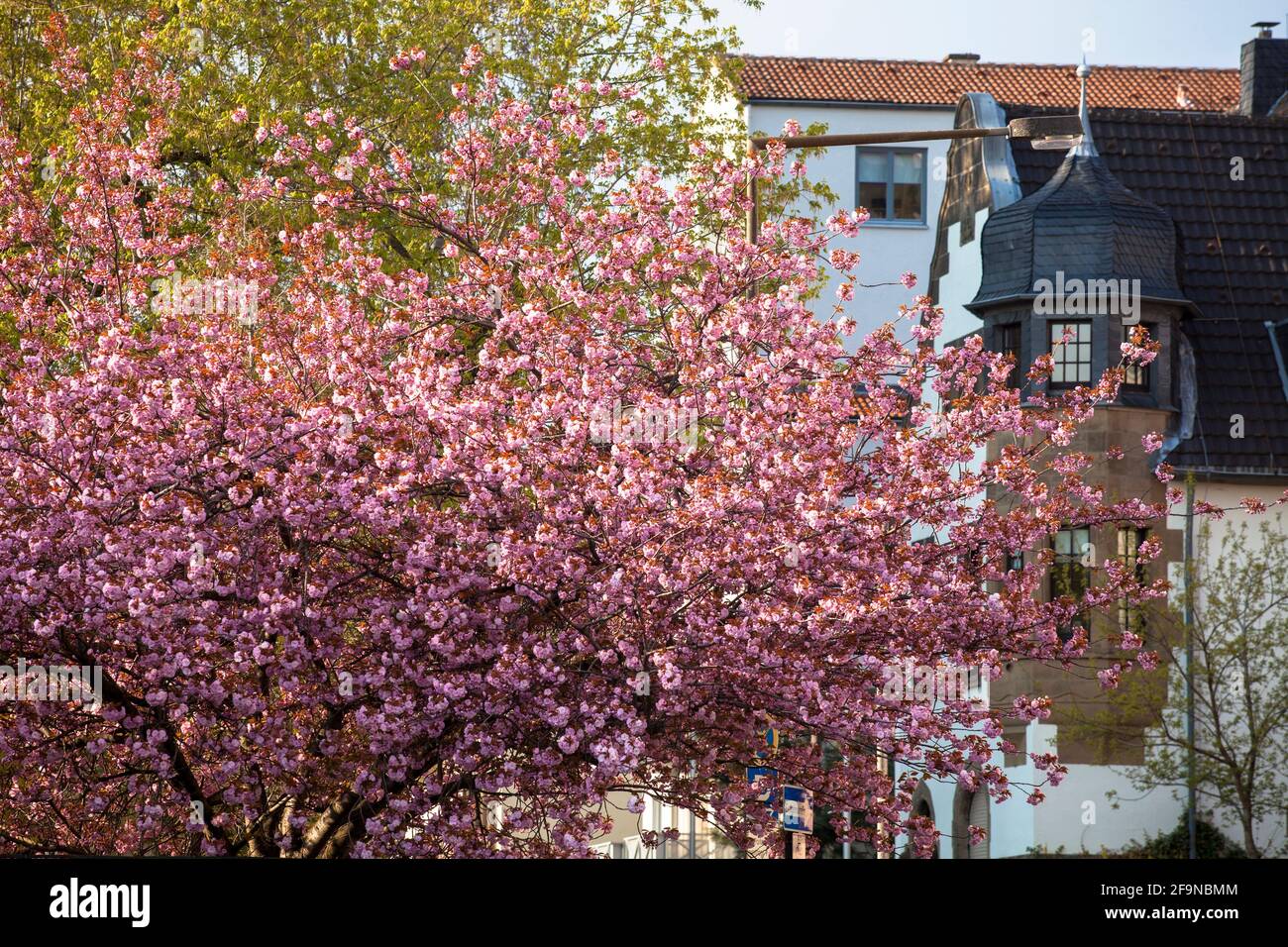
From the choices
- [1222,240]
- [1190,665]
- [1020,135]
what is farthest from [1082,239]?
[1020,135]

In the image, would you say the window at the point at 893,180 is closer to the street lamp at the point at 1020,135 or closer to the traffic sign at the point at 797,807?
the street lamp at the point at 1020,135

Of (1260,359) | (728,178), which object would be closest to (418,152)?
(728,178)

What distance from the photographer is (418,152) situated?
91.9 ft

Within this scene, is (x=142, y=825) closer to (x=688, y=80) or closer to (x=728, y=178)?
(x=728, y=178)

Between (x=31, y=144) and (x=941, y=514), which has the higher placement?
(x=31, y=144)

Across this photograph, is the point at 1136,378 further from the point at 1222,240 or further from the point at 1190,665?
the point at 1190,665

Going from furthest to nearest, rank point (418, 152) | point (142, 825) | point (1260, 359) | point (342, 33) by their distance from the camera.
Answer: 1. point (1260, 359)
2. point (342, 33)
3. point (418, 152)
4. point (142, 825)

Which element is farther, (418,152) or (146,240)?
(418,152)

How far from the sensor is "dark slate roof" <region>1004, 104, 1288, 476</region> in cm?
3672

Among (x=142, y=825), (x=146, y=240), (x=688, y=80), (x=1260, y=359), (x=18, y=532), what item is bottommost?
(x=142, y=825)

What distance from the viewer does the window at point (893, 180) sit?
2194 inches

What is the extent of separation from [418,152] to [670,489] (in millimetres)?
14895

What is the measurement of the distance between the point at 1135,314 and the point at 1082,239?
1656 millimetres

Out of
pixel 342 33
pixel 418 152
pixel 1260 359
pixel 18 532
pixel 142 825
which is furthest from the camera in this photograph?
pixel 1260 359
